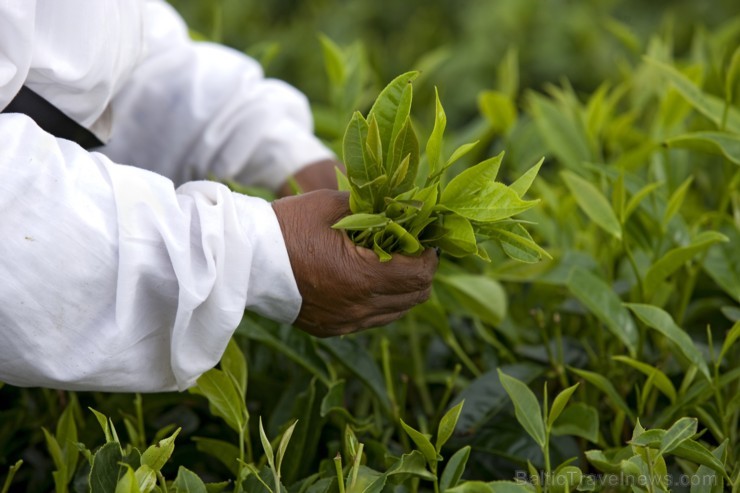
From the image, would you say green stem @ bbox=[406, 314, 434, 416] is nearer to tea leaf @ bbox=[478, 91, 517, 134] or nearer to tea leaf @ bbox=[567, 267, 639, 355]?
tea leaf @ bbox=[567, 267, 639, 355]

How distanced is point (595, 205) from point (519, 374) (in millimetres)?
211

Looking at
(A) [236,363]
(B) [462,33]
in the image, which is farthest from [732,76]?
(B) [462,33]

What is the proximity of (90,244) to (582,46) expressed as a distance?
5.55 feet

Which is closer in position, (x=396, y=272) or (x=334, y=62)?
(x=396, y=272)

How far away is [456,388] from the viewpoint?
119 centimetres

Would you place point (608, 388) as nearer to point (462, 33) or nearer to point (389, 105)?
point (389, 105)

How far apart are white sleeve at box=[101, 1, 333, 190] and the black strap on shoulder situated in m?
0.23

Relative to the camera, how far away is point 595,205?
1080 mm

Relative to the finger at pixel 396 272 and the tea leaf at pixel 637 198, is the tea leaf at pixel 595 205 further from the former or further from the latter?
the finger at pixel 396 272

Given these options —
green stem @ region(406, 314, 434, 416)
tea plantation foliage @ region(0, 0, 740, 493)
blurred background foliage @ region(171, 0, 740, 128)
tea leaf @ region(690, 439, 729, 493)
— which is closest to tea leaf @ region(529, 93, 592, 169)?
tea plantation foliage @ region(0, 0, 740, 493)

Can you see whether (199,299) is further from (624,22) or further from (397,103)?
(624,22)

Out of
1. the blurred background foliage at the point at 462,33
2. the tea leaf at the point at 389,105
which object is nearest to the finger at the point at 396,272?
the tea leaf at the point at 389,105

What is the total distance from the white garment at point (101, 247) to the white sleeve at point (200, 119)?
0.29 meters

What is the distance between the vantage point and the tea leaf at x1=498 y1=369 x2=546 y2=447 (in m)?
0.89
